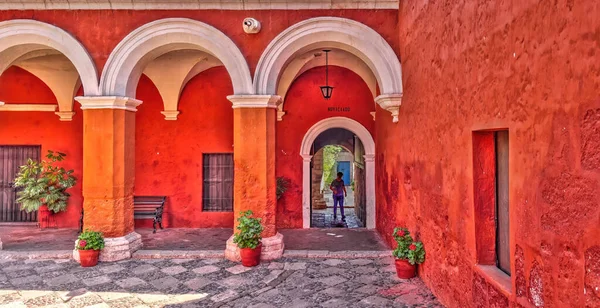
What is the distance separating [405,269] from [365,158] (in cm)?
393

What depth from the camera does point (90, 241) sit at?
6086mm

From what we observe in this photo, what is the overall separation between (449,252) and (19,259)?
269 inches

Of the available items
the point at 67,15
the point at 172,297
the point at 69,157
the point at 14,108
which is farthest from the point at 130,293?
the point at 14,108

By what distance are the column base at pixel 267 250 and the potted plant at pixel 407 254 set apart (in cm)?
197

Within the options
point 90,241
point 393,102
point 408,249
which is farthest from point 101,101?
point 408,249

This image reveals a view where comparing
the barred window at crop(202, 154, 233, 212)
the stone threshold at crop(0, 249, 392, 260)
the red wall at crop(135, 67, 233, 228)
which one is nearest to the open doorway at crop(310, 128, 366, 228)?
the barred window at crop(202, 154, 233, 212)

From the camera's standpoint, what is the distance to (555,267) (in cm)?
255

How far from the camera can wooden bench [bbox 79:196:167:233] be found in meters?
8.52

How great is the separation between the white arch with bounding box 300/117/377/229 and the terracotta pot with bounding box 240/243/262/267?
3.02 metres

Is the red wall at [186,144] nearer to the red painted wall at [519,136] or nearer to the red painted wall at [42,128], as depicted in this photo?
the red painted wall at [42,128]

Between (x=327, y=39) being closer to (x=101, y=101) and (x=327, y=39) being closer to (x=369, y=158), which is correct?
(x=369, y=158)

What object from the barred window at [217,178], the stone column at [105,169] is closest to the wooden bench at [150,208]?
the barred window at [217,178]

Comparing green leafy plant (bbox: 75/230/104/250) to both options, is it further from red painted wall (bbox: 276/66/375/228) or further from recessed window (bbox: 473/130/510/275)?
recessed window (bbox: 473/130/510/275)

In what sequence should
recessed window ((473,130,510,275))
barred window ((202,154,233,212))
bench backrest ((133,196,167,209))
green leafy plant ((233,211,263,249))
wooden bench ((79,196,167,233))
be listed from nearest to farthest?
recessed window ((473,130,510,275)) → green leafy plant ((233,211,263,249)) → wooden bench ((79,196,167,233)) → bench backrest ((133,196,167,209)) → barred window ((202,154,233,212))
